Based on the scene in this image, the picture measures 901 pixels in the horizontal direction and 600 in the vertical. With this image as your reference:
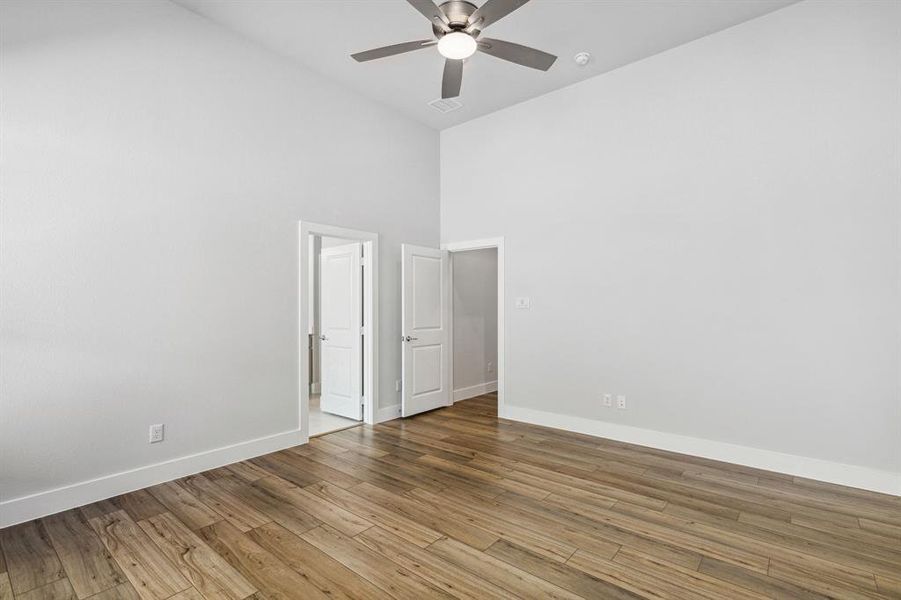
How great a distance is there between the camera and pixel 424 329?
548cm

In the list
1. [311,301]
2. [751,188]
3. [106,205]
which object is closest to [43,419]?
[106,205]

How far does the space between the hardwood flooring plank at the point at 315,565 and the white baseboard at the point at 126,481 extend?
1229mm

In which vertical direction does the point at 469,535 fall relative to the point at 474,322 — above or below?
below

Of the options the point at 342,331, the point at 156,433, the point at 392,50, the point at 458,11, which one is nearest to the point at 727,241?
the point at 458,11

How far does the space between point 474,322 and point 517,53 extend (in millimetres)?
4089

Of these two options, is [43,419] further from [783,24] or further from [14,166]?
[783,24]

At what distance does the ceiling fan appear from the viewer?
265cm

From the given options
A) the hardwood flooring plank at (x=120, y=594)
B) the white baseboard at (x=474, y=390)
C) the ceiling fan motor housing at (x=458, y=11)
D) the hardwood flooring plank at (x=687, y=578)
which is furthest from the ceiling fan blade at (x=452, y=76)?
the white baseboard at (x=474, y=390)

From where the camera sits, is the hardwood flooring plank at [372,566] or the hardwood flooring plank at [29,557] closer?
the hardwood flooring plank at [372,566]

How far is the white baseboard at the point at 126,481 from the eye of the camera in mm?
2748

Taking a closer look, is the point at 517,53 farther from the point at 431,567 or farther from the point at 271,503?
the point at 271,503

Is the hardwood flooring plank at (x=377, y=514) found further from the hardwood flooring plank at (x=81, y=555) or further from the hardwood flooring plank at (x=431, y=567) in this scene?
the hardwood flooring plank at (x=81, y=555)

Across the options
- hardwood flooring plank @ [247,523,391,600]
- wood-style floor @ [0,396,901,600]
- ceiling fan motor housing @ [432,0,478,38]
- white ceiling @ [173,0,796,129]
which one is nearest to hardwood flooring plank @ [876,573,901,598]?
wood-style floor @ [0,396,901,600]

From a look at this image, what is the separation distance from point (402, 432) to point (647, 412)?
96.9 inches
